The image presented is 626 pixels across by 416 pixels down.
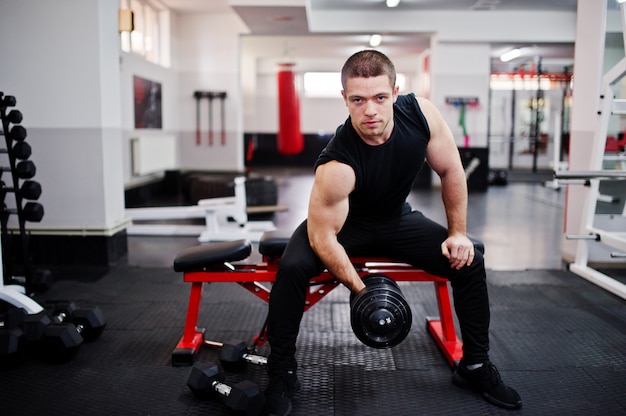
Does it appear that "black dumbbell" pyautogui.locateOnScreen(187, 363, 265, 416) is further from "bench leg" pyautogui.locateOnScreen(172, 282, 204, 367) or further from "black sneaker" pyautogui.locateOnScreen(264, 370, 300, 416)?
"bench leg" pyautogui.locateOnScreen(172, 282, 204, 367)

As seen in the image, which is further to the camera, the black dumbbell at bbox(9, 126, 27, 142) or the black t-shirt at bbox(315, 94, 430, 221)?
the black dumbbell at bbox(9, 126, 27, 142)

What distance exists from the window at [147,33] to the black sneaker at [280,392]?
456cm

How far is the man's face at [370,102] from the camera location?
5.26 feet

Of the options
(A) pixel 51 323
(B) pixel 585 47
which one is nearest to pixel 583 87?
(B) pixel 585 47

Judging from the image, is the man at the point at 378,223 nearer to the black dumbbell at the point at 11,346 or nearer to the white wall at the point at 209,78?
the black dumbbell at the point at 11,346

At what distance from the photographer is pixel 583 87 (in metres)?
3.15

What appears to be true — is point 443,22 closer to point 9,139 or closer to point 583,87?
point 583,87

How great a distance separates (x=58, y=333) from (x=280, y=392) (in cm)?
79

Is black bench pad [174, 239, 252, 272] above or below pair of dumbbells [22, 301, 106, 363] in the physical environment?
above

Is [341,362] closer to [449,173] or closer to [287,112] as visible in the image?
[449,173]

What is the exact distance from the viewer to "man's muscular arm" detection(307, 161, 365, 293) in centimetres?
165

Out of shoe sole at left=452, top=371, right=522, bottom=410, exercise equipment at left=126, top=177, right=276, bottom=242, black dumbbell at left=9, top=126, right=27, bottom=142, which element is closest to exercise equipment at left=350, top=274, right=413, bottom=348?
shoe sole at left=452, top=371, right=522, bottom=410

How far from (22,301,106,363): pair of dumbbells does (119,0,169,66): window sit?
155 inches

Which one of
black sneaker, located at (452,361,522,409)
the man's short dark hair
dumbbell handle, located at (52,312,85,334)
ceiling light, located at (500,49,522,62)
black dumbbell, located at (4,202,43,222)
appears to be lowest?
black sneaker, located at (452,361,522,409)
